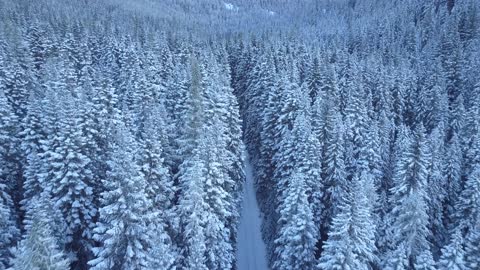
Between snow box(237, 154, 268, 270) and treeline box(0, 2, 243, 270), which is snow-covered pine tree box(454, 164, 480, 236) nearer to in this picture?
snow box(237, 154, 268, 270)

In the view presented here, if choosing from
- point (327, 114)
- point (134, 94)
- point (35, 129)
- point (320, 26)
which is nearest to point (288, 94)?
point (327, 114)

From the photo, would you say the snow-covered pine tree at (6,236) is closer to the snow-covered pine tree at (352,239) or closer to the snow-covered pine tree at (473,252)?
the snow-covered pine tree at (352,239)

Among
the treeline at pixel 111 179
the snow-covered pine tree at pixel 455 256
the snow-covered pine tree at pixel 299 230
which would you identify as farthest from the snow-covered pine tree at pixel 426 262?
the treeline at pixel 111 179

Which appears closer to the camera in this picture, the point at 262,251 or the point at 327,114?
the point at 327,114

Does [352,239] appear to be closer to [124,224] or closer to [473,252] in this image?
[473,252]

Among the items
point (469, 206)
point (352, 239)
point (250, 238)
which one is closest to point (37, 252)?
point (352, 239)

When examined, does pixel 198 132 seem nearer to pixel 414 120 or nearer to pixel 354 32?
pixel 414 120
